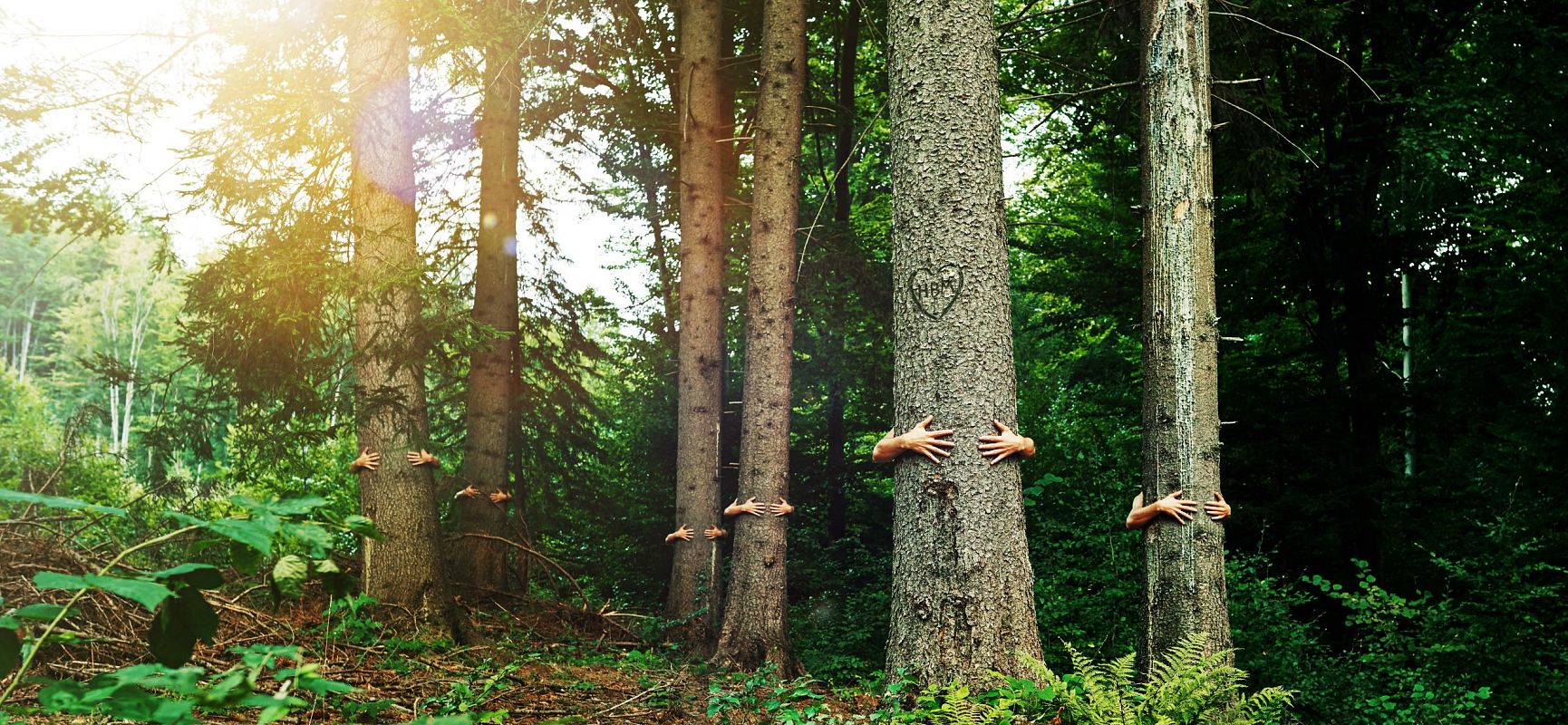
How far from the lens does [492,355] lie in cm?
1030

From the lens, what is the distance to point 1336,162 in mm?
10875

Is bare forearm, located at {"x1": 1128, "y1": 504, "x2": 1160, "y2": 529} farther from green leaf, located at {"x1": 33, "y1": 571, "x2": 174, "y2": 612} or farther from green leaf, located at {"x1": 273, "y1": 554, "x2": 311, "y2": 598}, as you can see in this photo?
green leaf, located at {"x1": 33, "y1": 571, "x2": 174, "y2": 612}

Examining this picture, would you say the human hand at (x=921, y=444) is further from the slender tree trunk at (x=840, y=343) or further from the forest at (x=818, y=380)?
the slender tree trunk at (x=840, y=343)

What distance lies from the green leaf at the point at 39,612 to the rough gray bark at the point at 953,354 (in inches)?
134

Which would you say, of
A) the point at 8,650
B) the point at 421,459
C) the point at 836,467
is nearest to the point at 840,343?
the point at 836,467

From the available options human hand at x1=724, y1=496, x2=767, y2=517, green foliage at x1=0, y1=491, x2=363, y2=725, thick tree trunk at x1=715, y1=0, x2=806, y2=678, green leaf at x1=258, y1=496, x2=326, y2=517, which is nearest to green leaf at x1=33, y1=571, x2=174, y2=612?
green foliage at x1=0, y1=491, x2=363, y2=725

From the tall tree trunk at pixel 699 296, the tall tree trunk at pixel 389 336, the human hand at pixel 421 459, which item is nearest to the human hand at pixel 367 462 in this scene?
the tall tree trunk at pixel 389 336

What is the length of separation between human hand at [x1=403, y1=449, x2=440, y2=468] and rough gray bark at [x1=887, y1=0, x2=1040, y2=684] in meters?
4.40

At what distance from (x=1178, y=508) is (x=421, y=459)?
18.4 feet

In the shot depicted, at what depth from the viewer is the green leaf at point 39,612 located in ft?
5.47

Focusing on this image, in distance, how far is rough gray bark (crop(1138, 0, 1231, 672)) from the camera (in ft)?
17.0

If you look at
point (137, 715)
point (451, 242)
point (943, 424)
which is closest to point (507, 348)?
point (451, 242)

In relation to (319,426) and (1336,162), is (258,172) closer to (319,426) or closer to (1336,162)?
(319,426)

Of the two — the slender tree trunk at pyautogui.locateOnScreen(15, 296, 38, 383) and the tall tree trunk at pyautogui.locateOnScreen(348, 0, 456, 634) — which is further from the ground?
the slender tree trunk at pyautogui.locateOnScreen(15, 296, 38, 383)
